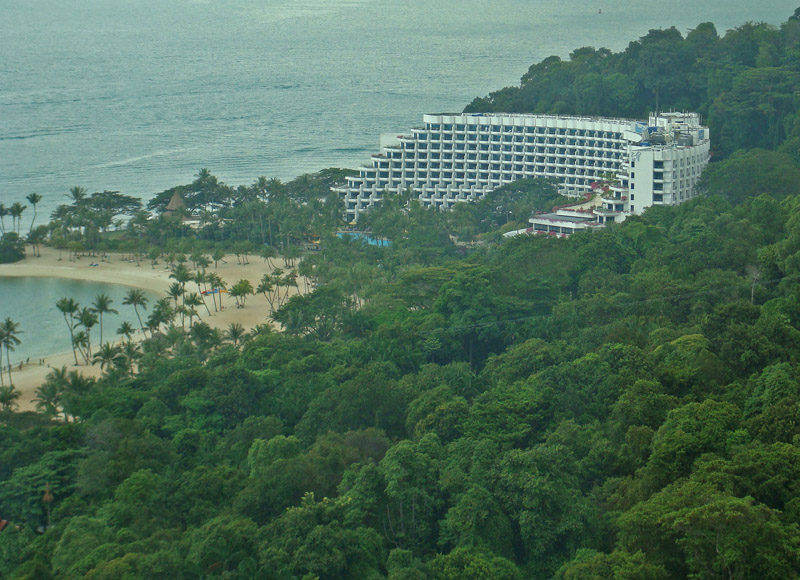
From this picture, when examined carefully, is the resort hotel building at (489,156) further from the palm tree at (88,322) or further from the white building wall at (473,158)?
the palm tree at (88,322)

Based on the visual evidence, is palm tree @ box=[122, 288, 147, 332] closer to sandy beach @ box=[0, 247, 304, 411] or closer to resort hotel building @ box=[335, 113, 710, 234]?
sandy beach @ box=[0, 247, 304, 411]

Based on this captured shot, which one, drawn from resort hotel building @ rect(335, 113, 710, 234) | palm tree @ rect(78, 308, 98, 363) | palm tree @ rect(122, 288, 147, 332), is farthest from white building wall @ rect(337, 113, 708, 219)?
palm tree @ rect(78, 308, 98, 363)

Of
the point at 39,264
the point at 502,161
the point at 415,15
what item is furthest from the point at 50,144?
the point at 415,15

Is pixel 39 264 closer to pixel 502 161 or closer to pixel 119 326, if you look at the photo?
pixel 119 326

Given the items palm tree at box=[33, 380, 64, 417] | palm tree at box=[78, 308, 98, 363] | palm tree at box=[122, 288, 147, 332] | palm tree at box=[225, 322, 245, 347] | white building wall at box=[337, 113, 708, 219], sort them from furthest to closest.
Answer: white building wall at box=[337, 113, 708, 219] → palm tree at box=[122, 288, 147, 332] → palm tree at box=[78, 308, 98, 363] → palm tree at box=[225, 322, 245, 347] → palm tree at box=[33, 380, 64, 417]

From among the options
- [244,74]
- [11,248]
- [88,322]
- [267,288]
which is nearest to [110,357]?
[88,322]
